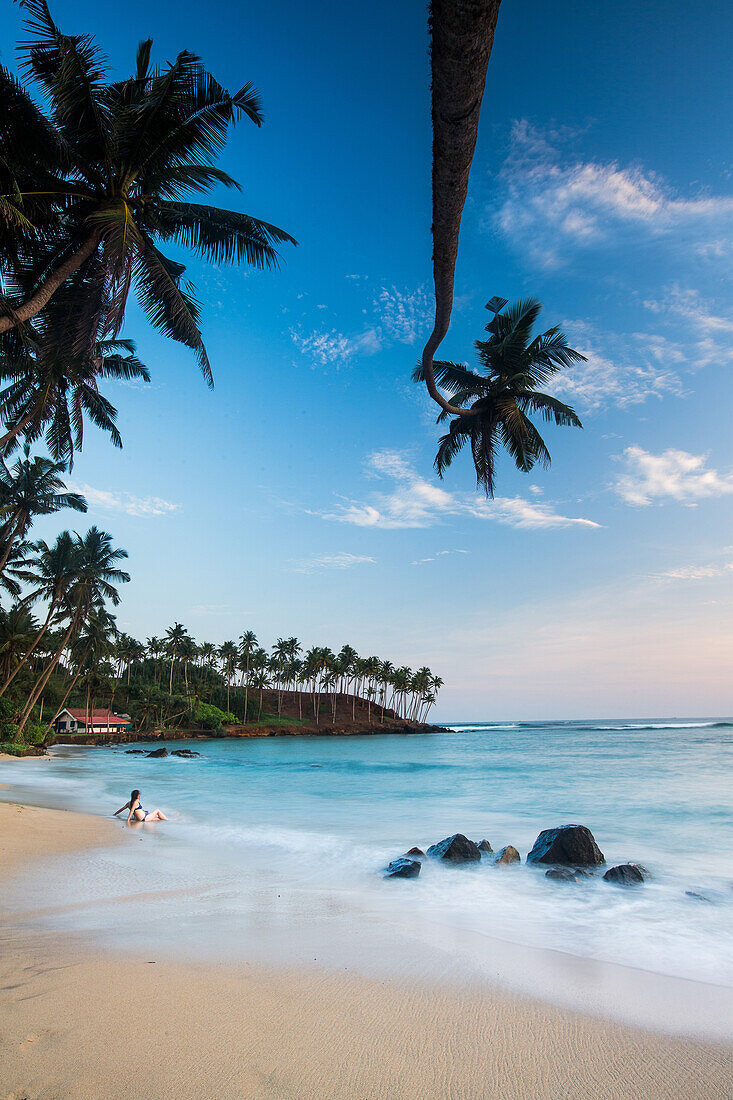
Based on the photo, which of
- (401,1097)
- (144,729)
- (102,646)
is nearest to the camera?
(401,1097)

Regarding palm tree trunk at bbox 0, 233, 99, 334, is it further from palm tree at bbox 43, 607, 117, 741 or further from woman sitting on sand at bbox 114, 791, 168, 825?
palm tree at bbox 43, 607, 117, 741

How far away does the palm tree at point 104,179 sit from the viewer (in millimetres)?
7438

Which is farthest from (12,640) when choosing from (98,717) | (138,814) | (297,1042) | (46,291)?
(98,717)

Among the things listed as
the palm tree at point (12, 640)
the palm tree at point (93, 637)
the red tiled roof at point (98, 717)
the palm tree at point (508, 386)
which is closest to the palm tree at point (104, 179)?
the palm tree at point (508, 386)

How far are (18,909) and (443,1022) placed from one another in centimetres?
456

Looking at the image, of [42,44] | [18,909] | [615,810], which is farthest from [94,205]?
[615,810]

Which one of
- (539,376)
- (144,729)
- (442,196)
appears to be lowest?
(144,729)

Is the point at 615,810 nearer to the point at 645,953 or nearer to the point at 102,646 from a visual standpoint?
the point at 645,953

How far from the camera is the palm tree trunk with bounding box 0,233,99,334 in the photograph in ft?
23.8

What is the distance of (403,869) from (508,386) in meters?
10.3

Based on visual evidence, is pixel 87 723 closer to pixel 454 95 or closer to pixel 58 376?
pixel 58 376

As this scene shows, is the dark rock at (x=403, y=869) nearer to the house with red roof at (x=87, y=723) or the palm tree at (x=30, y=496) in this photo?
the palm tree at (x=30, y=496)

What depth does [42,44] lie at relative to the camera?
7211 mm

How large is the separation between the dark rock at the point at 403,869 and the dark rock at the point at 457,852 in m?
0.83
